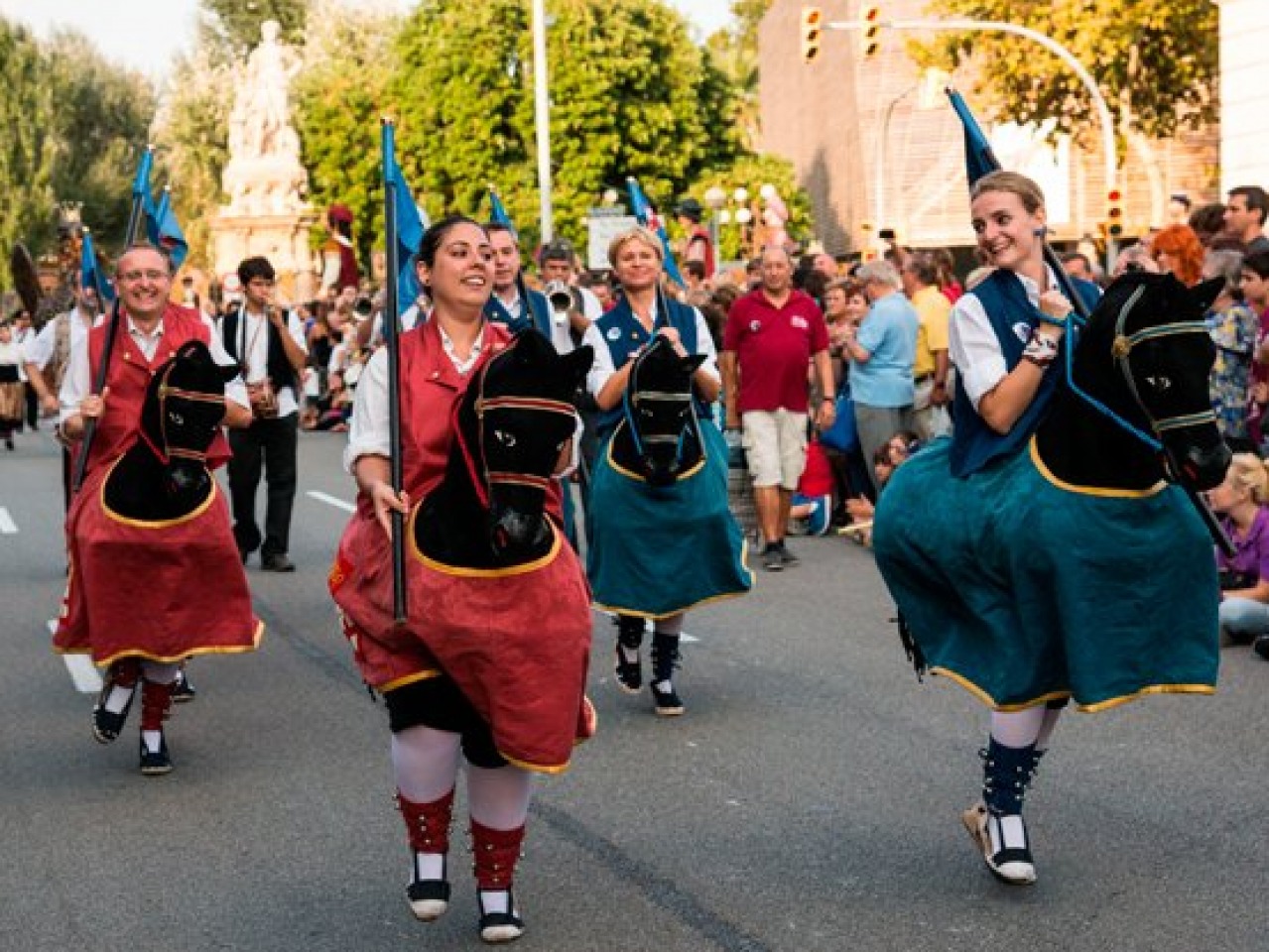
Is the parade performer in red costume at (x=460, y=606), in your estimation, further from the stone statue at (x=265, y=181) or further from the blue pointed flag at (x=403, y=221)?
the stone statue at (x=265, y=181)

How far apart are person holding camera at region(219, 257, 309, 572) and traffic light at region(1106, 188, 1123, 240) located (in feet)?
A: 23.3

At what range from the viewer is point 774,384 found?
46.5 ft

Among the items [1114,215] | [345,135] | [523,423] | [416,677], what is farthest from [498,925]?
[345,135]

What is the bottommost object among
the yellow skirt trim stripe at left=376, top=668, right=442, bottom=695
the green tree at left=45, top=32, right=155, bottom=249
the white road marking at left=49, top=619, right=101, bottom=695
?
the white road marking at left=49, top=619, right=101, bottom=695

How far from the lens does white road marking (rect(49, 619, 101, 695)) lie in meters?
10.2

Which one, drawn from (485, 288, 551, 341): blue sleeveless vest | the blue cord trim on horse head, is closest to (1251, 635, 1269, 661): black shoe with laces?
(485, 288, 551, 341): blue sleeveless vest

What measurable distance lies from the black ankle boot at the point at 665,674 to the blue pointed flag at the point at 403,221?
220 centimetres

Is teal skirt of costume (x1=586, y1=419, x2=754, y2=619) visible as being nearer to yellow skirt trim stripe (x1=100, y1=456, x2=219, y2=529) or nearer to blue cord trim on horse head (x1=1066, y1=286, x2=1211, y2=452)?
yellow skirt trim stripe (x1=100, y1=456, x2=219, y2=529)

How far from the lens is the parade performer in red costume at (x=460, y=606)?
5477 millimetres

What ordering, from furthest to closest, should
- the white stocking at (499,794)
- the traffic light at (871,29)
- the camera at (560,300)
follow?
the traffic light at (871,29)
the camera at (560,300)
the white stocking at (499,794)

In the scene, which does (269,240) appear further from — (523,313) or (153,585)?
(153,585)

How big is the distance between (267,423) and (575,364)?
9923mm

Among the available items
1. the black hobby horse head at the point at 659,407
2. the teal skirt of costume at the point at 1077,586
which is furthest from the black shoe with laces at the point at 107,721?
the teal skirt of costume at the point at 1077,586

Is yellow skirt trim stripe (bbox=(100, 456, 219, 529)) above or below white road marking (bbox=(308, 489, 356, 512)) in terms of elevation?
above
